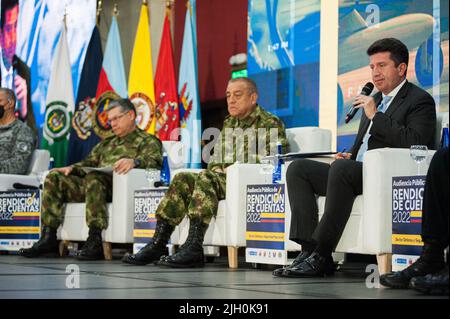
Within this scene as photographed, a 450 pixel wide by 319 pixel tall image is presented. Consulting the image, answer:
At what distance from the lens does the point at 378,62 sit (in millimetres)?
3744

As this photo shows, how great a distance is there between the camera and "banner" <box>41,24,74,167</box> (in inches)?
310

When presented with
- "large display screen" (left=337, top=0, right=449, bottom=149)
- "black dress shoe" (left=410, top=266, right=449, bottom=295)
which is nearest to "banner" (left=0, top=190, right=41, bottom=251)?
"large display screen" (left=337, top=0, right=449, bottom=149)

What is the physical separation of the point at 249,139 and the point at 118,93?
10.7 feet

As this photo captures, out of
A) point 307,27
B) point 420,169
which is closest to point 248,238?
point 420,169

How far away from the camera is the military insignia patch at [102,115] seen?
741 centimetres

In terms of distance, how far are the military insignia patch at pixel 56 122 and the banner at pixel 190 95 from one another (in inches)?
50.9

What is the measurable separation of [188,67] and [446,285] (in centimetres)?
503

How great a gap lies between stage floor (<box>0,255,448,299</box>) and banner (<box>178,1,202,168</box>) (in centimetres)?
291

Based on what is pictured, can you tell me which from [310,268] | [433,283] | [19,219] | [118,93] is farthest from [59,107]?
[433,283]

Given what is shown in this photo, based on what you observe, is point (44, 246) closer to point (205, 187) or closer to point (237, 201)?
point (205, 187)

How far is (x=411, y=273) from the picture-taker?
2.81 metres

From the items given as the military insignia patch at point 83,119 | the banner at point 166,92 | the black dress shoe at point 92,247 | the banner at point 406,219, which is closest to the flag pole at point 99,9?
the banner at point 166,92
